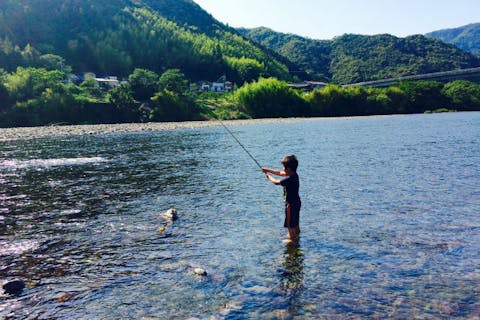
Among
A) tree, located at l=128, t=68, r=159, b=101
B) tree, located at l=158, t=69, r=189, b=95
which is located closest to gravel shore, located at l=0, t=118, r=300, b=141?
tree, located at l=128, t=68, r=159, b=101

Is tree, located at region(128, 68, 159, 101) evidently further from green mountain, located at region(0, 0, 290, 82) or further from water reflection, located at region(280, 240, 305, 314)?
water reflection, located at region(280, 240, 305, 314)

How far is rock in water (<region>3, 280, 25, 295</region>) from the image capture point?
27.0 feet

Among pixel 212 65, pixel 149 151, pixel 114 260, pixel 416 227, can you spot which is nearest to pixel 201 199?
pixel 114 260

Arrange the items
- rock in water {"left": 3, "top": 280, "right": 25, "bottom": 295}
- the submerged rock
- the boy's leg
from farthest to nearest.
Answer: the boy's leg
the submerged rock
rock in water {"left": 3, "top": 280, "right": 25, "bottom": 295}

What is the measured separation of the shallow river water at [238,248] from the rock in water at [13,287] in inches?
7.6

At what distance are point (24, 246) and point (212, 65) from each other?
182 meters

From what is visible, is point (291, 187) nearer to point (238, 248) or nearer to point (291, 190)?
point (291, 190)

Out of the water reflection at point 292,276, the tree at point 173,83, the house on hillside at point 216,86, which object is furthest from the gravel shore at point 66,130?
the house on hillside at point 216,86

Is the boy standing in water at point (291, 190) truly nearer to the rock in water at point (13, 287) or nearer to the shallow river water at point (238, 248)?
the shallow river water at point (238, 248)

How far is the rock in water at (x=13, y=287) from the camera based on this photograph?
823 centimetres

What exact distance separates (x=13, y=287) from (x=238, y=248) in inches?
216

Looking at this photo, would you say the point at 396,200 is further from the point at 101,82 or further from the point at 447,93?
the point at 447,93

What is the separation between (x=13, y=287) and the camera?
830cm

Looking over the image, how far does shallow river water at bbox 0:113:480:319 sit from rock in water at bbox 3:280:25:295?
0.63 feet
